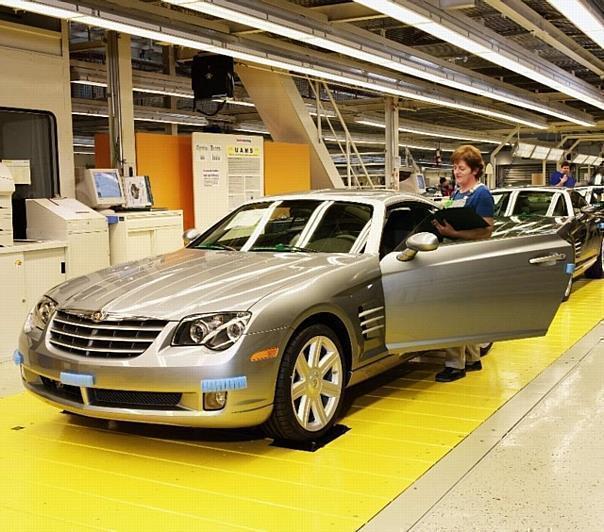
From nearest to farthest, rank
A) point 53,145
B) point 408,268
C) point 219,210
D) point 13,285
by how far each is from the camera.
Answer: point 408,268 → point 13,285 → point 53,145 → point 219,210

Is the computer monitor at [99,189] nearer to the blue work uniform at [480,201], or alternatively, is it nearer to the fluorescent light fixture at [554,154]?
the blue work uniform at [480,201]

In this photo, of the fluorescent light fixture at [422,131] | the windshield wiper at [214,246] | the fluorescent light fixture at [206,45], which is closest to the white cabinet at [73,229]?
the fluorescent light fixture at [206,45]

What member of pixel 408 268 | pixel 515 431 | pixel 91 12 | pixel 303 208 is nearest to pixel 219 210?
pixel 91 12

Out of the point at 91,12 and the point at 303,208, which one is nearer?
the point at 303,208

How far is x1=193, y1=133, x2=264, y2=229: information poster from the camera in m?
10.4

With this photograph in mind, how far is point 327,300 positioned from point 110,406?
123 cm

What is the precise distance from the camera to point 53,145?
805cm

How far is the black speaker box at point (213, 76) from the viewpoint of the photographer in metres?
10.6

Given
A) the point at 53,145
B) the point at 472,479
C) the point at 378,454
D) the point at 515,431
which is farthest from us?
the point at 53,145

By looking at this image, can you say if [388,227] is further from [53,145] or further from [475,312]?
[53,145]

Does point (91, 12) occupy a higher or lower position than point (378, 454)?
higher

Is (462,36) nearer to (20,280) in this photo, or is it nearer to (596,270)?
(596,270)

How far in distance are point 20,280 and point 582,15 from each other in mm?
5582

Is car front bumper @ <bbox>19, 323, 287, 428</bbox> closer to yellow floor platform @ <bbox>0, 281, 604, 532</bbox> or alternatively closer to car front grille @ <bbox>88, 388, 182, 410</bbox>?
car front grille @ <bbox>88, 388, 182, 410</bbox>
